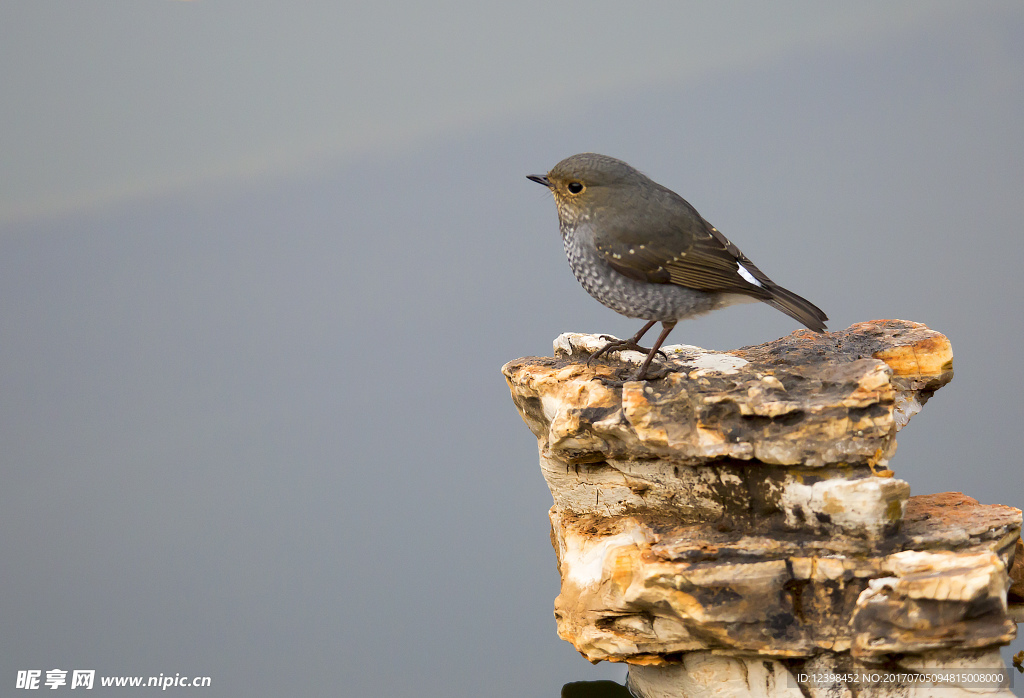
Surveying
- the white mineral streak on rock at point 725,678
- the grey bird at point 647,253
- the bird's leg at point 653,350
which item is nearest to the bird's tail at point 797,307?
the grey bird at point 647,253

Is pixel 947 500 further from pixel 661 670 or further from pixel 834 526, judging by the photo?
pixel 661 670

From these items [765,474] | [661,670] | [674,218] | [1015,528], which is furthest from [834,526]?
[674,218]

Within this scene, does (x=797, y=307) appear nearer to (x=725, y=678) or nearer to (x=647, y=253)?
(x=647, y=253)

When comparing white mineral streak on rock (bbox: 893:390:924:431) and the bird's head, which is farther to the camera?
white mineral streak on rock (bbox: 893:390:924:431)

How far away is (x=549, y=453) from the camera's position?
4.88 meters

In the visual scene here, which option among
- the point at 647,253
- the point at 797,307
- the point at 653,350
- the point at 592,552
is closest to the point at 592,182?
the point at 647,253

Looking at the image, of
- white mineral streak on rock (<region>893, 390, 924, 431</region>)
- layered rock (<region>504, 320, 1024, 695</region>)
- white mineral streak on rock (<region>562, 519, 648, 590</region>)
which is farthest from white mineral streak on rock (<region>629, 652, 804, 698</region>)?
white mineral streak on rock (<region>893, 390, 924, 431</region>)

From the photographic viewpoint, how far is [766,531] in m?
4.06

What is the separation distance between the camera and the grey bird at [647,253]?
4.39m

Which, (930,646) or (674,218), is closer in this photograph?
(930,646)

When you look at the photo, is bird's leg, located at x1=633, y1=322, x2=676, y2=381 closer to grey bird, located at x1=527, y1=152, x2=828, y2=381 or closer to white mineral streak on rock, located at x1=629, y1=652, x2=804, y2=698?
grey bird, located at x1=527, y1=152, x2=828, y2=381

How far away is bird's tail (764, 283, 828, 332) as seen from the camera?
14.1 feet

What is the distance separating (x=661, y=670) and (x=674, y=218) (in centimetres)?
233

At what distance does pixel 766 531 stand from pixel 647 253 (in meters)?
1.43
